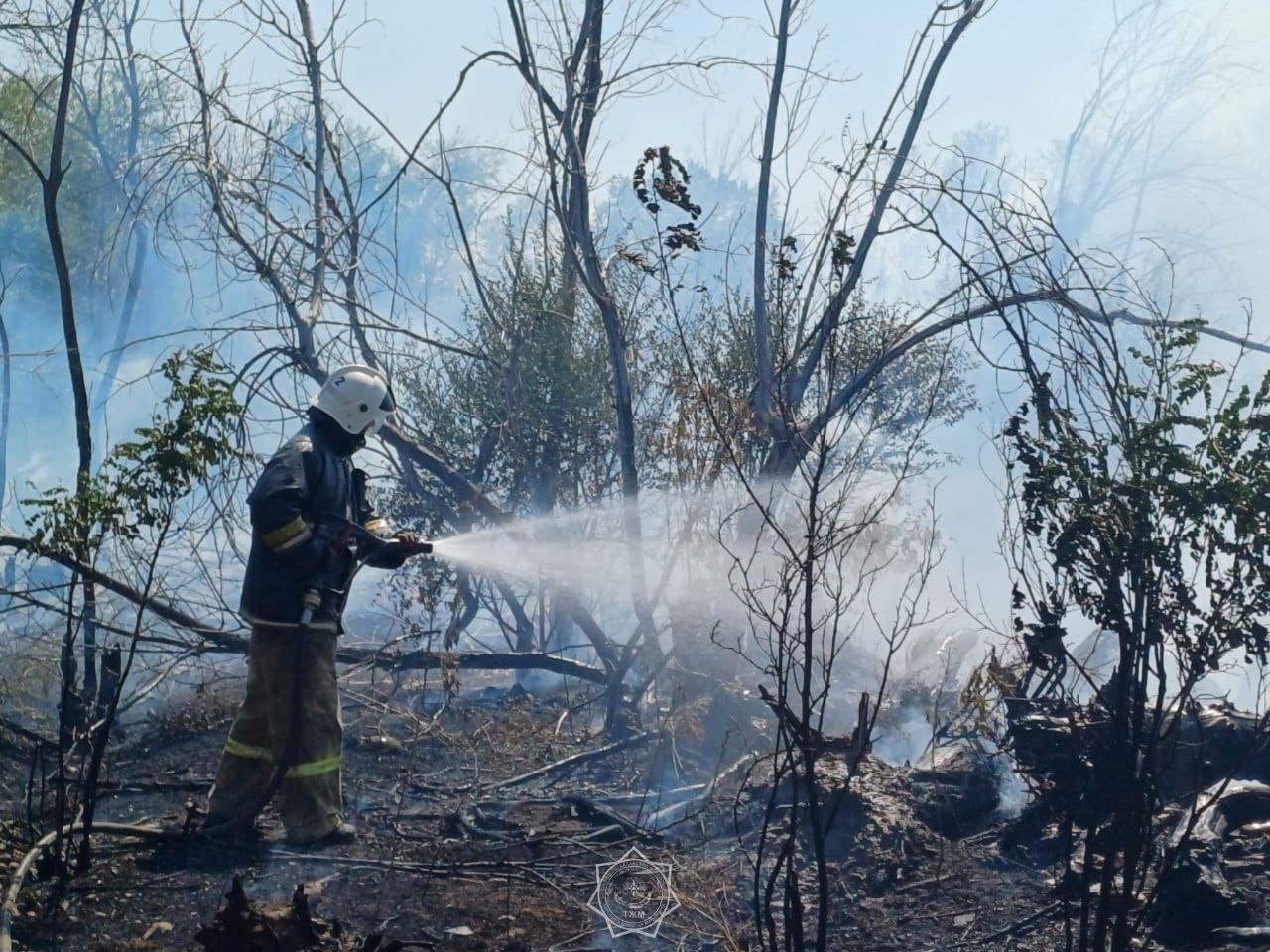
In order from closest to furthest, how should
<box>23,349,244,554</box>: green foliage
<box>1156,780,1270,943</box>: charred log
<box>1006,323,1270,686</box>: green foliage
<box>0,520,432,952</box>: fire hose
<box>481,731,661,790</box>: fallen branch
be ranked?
<box>1006,323,1270,686</box>: green foliage, <box>23,349,244,554</box>: green foliage, <box>1156,780,1270,943</box>: charred log, <box>0,520,432,952</box>: fire hose, <box>481,731,661,790</box>: fallen branch

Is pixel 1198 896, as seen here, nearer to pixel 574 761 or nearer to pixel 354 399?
pixel 574 761

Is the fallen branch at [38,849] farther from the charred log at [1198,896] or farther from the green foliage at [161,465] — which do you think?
the charred log at [1198,896]

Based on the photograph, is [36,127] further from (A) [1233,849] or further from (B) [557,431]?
(A) [1233,849]

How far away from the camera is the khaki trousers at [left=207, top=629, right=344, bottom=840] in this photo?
482cm

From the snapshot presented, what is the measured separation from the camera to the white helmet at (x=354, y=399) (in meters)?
4.89

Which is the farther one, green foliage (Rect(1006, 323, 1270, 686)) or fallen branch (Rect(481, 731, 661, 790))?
fallen branch (Rect(481, 731, 661, 790))

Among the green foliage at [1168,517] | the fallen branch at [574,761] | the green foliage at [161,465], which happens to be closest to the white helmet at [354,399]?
the green foliage at [161,465]

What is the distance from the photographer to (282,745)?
4.86m

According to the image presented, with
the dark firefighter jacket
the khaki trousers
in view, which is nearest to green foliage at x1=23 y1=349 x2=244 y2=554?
the dark firefighter jacket

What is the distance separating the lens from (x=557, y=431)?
9.25m

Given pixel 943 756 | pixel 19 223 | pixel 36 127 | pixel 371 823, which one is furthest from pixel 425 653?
pixel 19 223

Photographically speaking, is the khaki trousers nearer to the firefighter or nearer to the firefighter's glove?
the firefighter

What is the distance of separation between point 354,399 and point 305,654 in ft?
3.68

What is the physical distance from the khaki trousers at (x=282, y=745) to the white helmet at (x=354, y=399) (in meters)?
0.93
